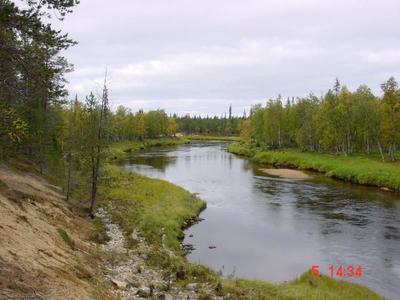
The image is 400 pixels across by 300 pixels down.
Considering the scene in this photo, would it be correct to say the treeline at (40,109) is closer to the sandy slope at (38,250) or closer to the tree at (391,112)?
the sandy slope at (38,250)

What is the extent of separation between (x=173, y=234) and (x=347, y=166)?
46031mm

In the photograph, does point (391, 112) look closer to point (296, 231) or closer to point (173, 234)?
point (296, 231)

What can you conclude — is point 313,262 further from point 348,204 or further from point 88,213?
point 348,204

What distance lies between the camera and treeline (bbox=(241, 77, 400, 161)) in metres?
70.8

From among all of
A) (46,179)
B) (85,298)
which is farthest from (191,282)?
(46,179)

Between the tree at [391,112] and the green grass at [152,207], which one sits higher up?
the tree at [391,112]

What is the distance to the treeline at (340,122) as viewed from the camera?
70812 millimetres

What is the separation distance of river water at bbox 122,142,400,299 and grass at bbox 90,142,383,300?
5.50 ft

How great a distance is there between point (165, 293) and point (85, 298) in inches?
179

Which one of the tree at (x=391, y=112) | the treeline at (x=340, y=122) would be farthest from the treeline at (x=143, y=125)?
the tree at (x=391, y=112)

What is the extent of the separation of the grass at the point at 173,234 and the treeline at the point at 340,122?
45.4 m

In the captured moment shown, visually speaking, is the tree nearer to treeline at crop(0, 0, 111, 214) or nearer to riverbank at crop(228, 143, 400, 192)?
riverbank at crop(228, 143, 400, 192)
